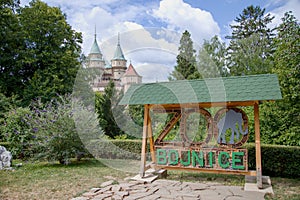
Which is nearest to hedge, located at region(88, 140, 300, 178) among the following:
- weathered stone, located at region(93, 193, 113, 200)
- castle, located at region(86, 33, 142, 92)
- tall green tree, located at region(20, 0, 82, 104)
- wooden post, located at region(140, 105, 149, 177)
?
wooden post, located at region(140, 105, 149, 177)

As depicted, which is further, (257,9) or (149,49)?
(257,9)

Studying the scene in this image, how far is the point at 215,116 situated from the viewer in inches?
242

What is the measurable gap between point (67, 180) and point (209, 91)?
412 centimetres

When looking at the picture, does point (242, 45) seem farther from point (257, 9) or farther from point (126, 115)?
point (126, 115)

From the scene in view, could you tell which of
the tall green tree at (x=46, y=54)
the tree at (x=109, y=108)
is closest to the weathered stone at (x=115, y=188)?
the tree at (x=109, y=108)

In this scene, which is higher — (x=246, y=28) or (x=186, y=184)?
(x=246, y=28)

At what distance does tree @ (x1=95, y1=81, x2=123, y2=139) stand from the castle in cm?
72

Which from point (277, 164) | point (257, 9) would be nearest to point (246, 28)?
point (257, 9)

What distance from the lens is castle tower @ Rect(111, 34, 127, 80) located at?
33.8 feet

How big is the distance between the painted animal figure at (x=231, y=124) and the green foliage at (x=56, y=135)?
191 inches

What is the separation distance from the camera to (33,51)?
1383cm

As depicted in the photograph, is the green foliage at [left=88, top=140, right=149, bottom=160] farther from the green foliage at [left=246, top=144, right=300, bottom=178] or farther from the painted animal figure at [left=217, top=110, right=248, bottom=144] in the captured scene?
the green foliage at [left=246, top=144, right=300, bottom=178]

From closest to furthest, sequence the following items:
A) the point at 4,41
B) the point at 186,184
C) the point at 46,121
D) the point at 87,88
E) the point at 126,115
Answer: the point at 186,184 < the point at 46,121 < the point at 4,41 < the point at 126,115 < the point at 87,88

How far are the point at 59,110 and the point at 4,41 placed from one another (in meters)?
8.13
